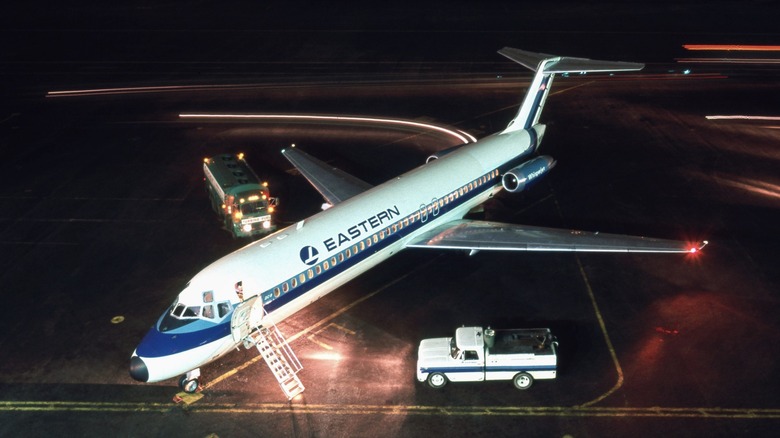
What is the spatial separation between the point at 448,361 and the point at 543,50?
44149 millimetres

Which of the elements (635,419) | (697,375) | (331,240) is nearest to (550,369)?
(635,419)

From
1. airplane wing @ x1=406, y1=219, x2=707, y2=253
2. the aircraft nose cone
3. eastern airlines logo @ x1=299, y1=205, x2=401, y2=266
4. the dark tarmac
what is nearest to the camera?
the aircraft nose cone

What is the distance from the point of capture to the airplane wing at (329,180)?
32156mm

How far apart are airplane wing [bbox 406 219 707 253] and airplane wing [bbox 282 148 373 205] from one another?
5.50 meters

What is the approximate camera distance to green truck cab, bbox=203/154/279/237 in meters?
30.9

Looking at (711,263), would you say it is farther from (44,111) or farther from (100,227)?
(44,111)

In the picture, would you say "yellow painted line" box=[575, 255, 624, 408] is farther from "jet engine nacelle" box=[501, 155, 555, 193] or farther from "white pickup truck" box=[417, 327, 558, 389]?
"jet engine nacelle" box=[501, 155, 555, 193]

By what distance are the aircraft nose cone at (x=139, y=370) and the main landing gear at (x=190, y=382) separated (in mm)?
1838

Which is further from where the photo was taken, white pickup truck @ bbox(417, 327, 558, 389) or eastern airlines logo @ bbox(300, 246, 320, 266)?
eastern airlines logo @ bbox(300, 246, 320, 266)

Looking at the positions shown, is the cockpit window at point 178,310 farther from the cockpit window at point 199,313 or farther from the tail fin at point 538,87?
the tail fin at point 538,87

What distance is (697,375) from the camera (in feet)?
74.3

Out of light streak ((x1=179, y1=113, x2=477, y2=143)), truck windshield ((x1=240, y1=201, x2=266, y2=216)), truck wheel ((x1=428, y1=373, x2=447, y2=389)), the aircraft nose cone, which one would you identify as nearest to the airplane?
the aircraft nose cone

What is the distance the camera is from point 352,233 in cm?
2506

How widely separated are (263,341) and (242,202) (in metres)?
10.6
